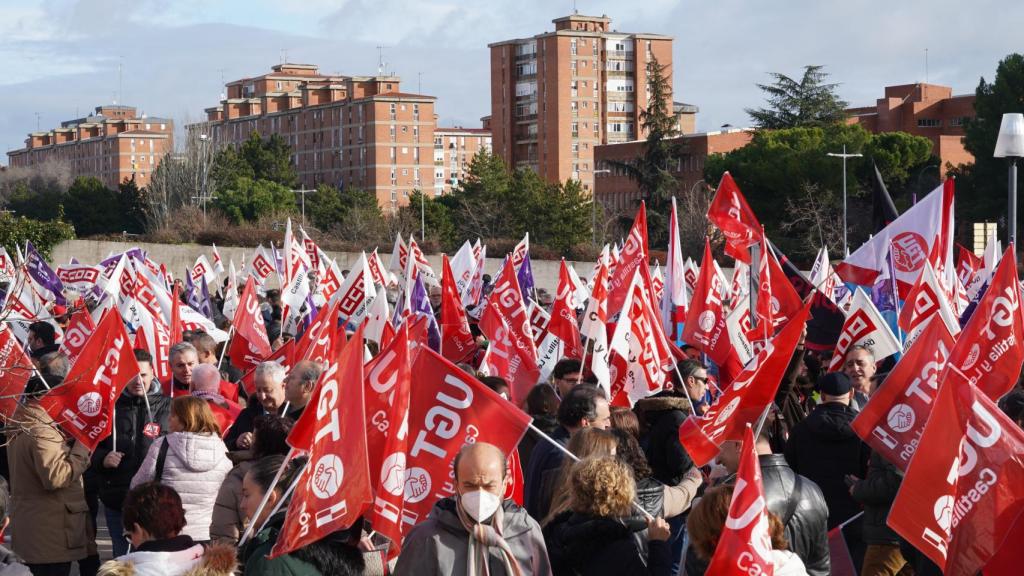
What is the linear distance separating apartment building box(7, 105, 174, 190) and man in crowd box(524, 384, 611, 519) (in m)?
145

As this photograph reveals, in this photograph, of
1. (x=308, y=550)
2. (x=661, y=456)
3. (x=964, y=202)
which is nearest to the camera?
(x=308, y=550)

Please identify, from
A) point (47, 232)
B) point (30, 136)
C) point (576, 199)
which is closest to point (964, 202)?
point (576, 199)

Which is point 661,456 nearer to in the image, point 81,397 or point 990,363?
point 990,363

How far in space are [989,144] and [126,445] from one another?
52353 mm

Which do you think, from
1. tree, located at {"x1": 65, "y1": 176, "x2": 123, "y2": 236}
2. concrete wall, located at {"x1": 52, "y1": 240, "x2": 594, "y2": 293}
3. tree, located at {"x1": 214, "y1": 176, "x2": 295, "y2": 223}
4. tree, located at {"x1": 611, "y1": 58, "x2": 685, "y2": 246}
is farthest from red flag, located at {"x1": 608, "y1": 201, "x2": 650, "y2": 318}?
tree, located at {"x1": 65, "y1": 176, "x2": 123, "y2": 236}

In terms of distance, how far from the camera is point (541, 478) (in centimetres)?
650

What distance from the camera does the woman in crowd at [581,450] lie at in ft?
18.0

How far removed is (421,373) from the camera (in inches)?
241

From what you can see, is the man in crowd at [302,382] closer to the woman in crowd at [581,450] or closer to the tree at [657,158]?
the woman in crowd at [581,450]

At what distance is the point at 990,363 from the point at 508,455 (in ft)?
11.3

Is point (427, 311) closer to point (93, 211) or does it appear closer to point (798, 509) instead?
point (798, 509)

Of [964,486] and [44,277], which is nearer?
[964,486]

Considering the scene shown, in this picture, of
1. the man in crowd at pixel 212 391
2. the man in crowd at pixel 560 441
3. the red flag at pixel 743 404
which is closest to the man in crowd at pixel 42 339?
the man in crowd at pixel 212 391

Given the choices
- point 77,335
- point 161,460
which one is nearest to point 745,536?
point 161,460
